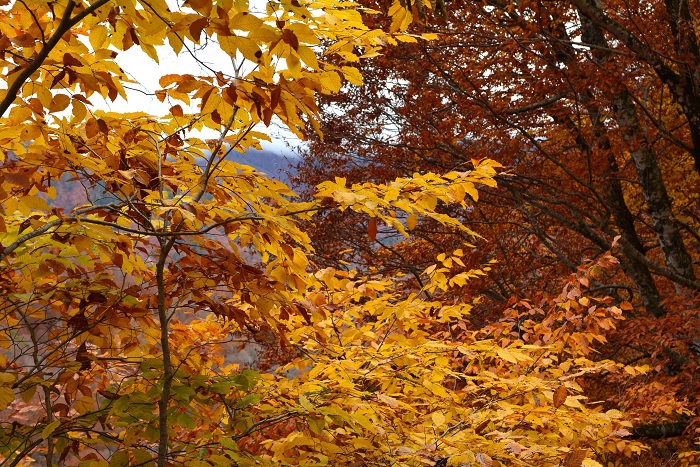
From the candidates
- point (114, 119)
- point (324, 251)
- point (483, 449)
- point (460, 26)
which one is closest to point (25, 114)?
point (114, 119)

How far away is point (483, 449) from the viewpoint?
2512 mm

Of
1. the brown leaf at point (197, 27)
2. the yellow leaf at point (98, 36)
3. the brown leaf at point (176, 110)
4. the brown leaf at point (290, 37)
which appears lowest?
the brown leaf at point (290, 37)

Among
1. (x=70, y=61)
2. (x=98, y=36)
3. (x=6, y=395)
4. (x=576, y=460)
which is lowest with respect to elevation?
(x=576, y=460)

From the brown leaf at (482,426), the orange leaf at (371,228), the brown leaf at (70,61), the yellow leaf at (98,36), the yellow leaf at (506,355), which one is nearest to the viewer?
the brown leaf at (70,61)

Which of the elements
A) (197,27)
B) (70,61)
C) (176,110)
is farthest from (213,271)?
(197,27)

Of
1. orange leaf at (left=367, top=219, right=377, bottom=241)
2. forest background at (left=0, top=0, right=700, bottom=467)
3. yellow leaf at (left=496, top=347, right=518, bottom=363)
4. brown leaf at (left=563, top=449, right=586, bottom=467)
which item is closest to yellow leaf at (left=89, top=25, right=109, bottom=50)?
forest background at (left=0, top=0, right=700, bottom=467)

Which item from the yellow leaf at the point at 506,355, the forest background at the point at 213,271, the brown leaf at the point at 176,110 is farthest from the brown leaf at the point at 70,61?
the yellow leaf at the point at 506,355

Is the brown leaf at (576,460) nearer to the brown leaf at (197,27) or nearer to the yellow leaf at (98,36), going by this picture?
the brown leaf at (197,27)

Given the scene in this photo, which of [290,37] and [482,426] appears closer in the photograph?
[290,37]

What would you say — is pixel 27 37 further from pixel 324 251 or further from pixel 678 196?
pixel 678 196

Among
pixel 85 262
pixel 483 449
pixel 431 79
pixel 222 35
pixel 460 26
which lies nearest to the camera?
pixel 222 35

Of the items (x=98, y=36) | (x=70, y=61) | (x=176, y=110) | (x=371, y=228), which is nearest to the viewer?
(x=70, y=61)

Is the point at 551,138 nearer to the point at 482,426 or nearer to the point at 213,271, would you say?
the point at 482,426

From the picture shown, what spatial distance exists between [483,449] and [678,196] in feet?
42.8
